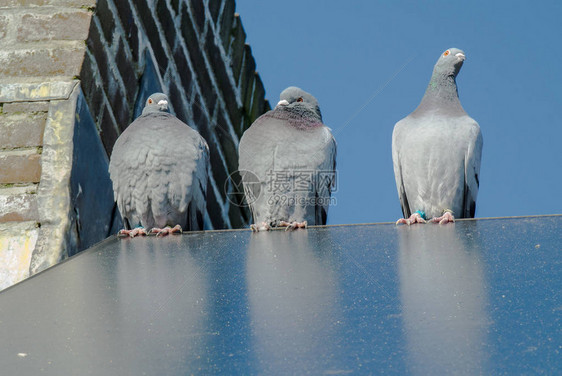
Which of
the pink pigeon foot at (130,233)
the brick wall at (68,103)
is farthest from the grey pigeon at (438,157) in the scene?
the pink pigeon foot at (130,233)

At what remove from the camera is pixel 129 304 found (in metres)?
3.22

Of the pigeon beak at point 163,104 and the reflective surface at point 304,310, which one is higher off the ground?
the pigeon beak at point 163,104

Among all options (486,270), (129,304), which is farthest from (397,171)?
(129,304)

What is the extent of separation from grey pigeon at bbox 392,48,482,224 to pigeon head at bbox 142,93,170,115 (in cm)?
186

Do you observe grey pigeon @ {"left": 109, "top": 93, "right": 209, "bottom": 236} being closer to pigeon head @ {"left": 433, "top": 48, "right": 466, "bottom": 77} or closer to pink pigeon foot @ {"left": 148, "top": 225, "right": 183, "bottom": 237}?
pink pigeon foot @ {"left": 148, "top": 225, "right": 183, "bottom": 237}

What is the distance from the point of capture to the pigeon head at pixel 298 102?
7051 millimetres

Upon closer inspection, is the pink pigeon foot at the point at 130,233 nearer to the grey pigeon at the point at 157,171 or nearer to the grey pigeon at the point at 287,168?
the grey pigeon at the point at 157,171

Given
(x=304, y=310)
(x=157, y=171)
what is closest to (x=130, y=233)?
(x=157, y=171)

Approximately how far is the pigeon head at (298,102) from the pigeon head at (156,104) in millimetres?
1014

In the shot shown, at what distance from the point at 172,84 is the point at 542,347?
18.5 feet

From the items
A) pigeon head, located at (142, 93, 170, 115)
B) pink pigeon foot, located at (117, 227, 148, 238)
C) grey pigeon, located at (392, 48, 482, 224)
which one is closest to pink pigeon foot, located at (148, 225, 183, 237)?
pink pigeon foot, located at (117, 227, 148, 238)

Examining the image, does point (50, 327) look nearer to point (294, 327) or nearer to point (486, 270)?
point (294, 327)

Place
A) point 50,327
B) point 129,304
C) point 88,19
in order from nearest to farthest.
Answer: point 50,327 → point 129,304 → point 88,19

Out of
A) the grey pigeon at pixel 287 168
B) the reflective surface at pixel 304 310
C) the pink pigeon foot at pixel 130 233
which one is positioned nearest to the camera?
the reflective surface at pixel 304 310
